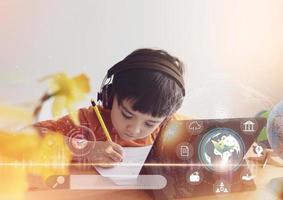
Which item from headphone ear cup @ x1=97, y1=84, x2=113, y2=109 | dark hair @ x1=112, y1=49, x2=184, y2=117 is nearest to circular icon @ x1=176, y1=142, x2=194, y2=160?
dark hair @ x1=112, y1=49, x2=184, y2=117

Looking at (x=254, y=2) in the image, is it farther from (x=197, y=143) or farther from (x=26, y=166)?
(x=26, y=166)

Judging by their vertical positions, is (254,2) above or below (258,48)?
above

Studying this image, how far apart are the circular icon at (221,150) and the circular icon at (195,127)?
0.02m

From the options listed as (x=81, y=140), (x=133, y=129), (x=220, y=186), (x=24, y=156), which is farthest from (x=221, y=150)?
(x=24, y=156)

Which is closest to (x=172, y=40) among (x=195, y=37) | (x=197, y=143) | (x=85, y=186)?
(x=195, y=37)

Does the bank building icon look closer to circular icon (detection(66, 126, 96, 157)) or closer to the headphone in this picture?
the headphone

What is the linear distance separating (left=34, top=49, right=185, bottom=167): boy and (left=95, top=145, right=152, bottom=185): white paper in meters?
0.02

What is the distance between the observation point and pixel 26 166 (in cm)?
139

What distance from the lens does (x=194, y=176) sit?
144 centimetres

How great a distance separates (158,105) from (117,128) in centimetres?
11

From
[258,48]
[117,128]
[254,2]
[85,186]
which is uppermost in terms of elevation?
[254,2]

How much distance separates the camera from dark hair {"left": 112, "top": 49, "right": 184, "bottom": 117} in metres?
1.36

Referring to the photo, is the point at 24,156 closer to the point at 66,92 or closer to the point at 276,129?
the point at 66,92

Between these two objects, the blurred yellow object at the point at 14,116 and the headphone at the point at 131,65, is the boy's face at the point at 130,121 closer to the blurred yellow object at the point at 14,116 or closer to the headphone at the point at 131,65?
the headphone at the point at 131,65
